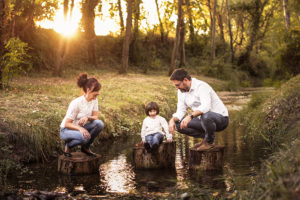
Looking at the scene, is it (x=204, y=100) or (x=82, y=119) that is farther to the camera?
(x=82, y=119)

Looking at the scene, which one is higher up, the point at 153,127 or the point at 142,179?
the point at 153,127

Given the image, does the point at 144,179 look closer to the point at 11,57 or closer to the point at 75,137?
the point at 75,137

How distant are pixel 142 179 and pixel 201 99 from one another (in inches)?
69.5

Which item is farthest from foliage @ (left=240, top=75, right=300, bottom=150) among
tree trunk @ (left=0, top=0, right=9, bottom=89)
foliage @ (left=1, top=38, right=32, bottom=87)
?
tree trunk @ (left=0, top=0, right=9, bottom=89)

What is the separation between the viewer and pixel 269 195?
3.68 meters

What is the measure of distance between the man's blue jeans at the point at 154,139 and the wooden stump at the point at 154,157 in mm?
142

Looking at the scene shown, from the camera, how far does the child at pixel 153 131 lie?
24.5 ft

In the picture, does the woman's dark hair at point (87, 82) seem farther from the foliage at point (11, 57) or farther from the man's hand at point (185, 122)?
the foliage at point (11, 57)

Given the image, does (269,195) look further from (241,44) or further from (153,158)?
(241,44)

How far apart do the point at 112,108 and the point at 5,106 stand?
3.66 metres

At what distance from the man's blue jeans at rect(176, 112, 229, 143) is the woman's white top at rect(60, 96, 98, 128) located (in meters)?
1.69

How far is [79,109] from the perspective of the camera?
7273 mm

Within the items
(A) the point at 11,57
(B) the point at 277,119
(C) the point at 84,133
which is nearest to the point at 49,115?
(C) the point at 84,133

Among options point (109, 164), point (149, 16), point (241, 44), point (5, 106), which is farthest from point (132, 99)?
point (241, 44)
